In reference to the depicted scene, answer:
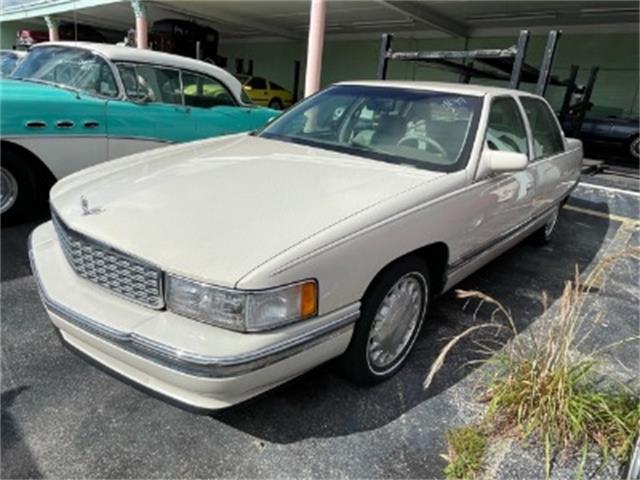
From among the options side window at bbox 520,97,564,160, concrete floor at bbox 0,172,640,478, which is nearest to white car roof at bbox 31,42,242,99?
concrete floor at bbox 0,172,640,478

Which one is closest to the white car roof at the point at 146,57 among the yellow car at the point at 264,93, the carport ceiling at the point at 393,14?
the carport ceiling at the point at 393,14

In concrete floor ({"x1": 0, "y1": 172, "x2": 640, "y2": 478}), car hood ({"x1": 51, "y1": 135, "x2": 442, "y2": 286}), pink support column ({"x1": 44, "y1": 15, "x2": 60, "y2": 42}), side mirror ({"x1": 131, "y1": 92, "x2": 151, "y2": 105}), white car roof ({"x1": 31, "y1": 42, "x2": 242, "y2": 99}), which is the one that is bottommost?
concrete floor ({"x1": 0, "y1": 172, "x2": 640, "y2": 478})

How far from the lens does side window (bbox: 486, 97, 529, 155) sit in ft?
10.3

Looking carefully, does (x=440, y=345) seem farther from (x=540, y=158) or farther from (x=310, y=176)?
(x=540, y=158)

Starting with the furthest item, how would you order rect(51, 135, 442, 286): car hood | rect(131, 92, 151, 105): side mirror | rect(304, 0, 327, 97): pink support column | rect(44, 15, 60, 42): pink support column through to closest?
1. rect(44, 15, 60, 42): pink support column
2. rect(304, 0, 327, 97): pink support column
3. rect(131, 92, 151, 105): side mirror
4. rect(51, 135, 442, 286): car hood

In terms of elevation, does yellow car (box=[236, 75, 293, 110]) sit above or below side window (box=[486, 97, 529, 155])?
below

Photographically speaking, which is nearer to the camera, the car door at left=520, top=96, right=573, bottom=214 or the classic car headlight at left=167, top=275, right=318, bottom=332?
the classic car headlight at left=167, top=275, right=318, bottom=332

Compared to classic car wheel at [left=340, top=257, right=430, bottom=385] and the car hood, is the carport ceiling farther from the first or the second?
classic car wheel at [left=340, top=257, right=430, bottom=385]

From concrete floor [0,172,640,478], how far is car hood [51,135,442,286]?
601 millimetres

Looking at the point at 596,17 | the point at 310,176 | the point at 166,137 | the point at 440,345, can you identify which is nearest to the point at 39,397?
the point at 310,176

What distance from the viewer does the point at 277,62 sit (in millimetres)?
24547

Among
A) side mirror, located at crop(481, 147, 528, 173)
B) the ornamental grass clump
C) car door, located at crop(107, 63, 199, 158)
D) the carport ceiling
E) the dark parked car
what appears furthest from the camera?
the carport ceiling

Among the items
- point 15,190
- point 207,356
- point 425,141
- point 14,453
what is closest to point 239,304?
point 207,356

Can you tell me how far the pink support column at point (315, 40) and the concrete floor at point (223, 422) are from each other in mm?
7585
